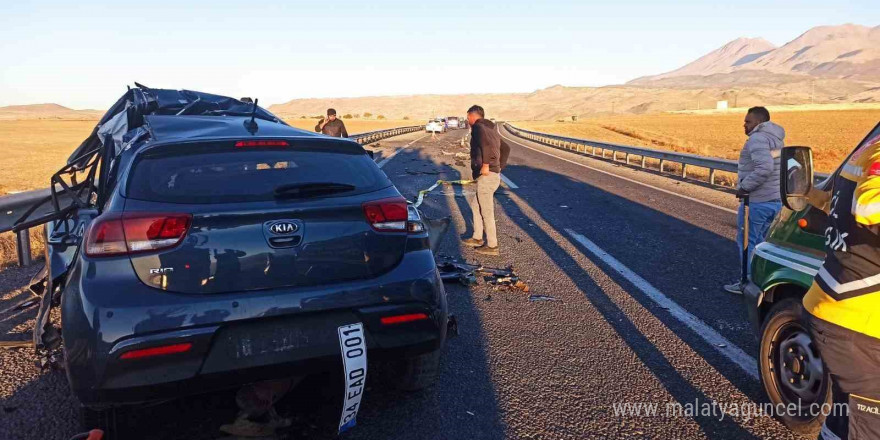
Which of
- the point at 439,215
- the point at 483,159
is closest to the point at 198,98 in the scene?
the point at 483,159

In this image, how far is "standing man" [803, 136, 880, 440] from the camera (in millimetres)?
1921

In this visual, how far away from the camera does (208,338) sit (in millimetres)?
2768

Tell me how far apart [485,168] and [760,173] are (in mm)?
3240

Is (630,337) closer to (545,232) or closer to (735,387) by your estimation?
(735,387)

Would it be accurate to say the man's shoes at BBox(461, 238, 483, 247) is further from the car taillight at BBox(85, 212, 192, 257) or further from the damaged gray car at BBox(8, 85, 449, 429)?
the car taillight at BBox(85, 212, 192, 257)

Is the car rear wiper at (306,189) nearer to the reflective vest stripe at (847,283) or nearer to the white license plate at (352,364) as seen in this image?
the white license plate at (352,364)

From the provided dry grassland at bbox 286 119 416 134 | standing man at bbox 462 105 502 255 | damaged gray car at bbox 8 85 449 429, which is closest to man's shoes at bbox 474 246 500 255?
standing man at bbox 462 105 502 255

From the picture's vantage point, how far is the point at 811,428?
313 cm

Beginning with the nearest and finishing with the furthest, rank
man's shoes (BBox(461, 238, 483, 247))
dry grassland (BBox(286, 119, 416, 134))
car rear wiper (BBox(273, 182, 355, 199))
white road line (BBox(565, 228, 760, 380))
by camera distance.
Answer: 1. car rear wiper (BBox(273, 182, 355, 199))
2. white road line (BBox(565, 228, 760, 380))
3. man's shoes (BBox(461, 238, 483, 247))
4. dry grassland (BBox(286, 119, 416, 134))

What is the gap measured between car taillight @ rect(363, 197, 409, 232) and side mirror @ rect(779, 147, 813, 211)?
→ 6.07 ft

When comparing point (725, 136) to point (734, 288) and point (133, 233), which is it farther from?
point (133, 233)

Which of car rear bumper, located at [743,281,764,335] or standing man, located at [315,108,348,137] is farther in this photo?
standing man, located at [315,108,348,137]

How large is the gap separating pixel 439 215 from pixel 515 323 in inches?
221

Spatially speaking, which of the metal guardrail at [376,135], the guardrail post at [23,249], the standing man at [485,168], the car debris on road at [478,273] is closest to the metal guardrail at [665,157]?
the car debris on road at [478,273]
